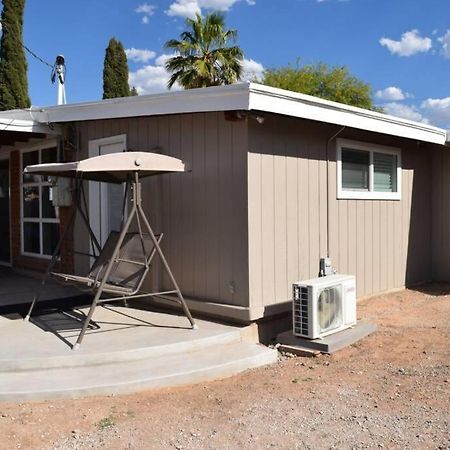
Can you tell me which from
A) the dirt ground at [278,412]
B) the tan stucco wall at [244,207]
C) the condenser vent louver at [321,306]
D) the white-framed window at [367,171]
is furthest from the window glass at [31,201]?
the dirt ground at [278,412]

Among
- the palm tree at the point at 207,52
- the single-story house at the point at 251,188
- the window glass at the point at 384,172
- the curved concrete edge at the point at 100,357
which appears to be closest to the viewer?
the curved concrete edge at the point at 100,357

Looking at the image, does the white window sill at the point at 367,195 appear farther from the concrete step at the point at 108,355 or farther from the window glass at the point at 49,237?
the window glass at the point at 49,237

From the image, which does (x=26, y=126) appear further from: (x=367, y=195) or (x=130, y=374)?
(x=367, y=195)

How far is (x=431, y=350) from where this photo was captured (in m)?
5.25

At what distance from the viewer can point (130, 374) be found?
4375 millimetres

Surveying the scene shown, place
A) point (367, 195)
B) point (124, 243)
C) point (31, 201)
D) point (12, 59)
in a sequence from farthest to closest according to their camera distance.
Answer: point (12, 59) < point (31, 201) < point (367, 195) < point (124, 243)

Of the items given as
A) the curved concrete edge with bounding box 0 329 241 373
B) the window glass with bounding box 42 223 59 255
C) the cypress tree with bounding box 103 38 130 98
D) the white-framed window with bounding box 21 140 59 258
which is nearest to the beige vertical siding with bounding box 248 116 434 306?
the curved concrete edge with bounding box 0 329 241 373

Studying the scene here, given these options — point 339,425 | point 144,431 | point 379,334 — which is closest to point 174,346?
point 144,431

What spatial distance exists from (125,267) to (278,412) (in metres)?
2.48

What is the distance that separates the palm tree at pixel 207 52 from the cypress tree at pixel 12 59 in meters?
6.25

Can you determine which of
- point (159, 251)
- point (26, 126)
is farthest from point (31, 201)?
point (159, 251)

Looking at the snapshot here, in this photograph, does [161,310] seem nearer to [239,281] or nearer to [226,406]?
[239,281]

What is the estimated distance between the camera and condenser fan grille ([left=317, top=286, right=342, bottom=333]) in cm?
533

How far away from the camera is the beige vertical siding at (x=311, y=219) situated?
5.61 m
